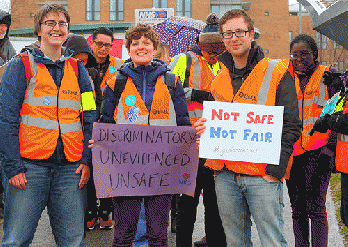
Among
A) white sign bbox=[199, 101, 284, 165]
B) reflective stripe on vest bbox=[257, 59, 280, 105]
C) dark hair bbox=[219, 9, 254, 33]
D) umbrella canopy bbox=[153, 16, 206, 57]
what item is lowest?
white sign bbox=[199, 101, 284, 165]

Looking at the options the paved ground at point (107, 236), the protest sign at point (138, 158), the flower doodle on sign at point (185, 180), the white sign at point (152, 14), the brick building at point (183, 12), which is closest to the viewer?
the protest sign at point (138, 158)

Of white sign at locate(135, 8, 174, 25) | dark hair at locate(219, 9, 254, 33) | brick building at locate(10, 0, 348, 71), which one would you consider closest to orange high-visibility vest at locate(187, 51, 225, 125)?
dark hair at locate(219, 9, 254, 33)

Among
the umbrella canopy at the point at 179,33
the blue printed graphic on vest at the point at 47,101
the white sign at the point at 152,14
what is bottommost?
the blue printed graphic on vest at the point at 47,101

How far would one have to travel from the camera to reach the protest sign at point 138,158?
297 centimetres

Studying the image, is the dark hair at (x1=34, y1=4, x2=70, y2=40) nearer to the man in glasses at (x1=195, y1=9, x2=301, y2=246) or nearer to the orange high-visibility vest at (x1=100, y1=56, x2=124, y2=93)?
the man in glasses at (x1=195, y1=9, x2=301, y2=246)

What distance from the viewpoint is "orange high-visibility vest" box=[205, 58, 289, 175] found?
274cm

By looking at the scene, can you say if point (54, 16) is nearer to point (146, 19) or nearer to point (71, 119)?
point (71, 119)

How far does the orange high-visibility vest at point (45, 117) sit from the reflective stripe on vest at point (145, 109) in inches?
15.0

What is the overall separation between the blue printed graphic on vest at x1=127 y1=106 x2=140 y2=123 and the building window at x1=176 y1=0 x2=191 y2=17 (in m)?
41.5

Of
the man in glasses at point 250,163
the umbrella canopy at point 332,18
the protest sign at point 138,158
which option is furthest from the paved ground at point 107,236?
the umbrella canopy at point 332,18

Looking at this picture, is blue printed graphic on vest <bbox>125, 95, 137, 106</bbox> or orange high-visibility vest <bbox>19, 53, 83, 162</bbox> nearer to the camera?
orange high-visibility vest <bbox>19, 53, 83, 162</bbox>

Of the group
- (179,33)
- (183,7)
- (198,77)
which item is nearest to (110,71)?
(198,77)

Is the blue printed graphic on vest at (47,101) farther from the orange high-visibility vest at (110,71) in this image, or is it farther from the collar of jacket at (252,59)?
the orange high-visibility vest at (110,71)

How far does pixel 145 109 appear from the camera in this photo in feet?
9.91
